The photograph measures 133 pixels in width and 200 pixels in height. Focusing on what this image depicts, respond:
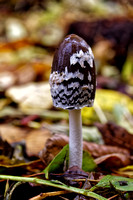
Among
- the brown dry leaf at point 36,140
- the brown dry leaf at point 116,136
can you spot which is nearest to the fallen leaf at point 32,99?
the brown dry leaf at point 36,140

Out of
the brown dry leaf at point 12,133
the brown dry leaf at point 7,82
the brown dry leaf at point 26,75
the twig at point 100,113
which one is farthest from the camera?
the brown dry leaf at point 26,75

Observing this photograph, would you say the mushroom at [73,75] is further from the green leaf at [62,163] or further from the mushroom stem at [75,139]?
the green leaf at [62,163]

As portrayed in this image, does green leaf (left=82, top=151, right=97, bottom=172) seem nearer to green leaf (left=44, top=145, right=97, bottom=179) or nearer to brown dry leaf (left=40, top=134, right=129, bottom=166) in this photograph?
green leaf (left=44, top=145, right=97, bottom=179)

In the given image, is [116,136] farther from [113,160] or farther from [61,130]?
[61,130]

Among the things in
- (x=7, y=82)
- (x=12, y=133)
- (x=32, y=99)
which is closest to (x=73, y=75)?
(x=12, y=133)

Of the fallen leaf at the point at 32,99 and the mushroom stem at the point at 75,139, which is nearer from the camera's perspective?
the mushroom stem at the point at 75,139

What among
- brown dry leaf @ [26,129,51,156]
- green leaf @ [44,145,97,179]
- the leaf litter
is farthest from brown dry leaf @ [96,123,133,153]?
brown dry leaf @ [26,129,51,156]
